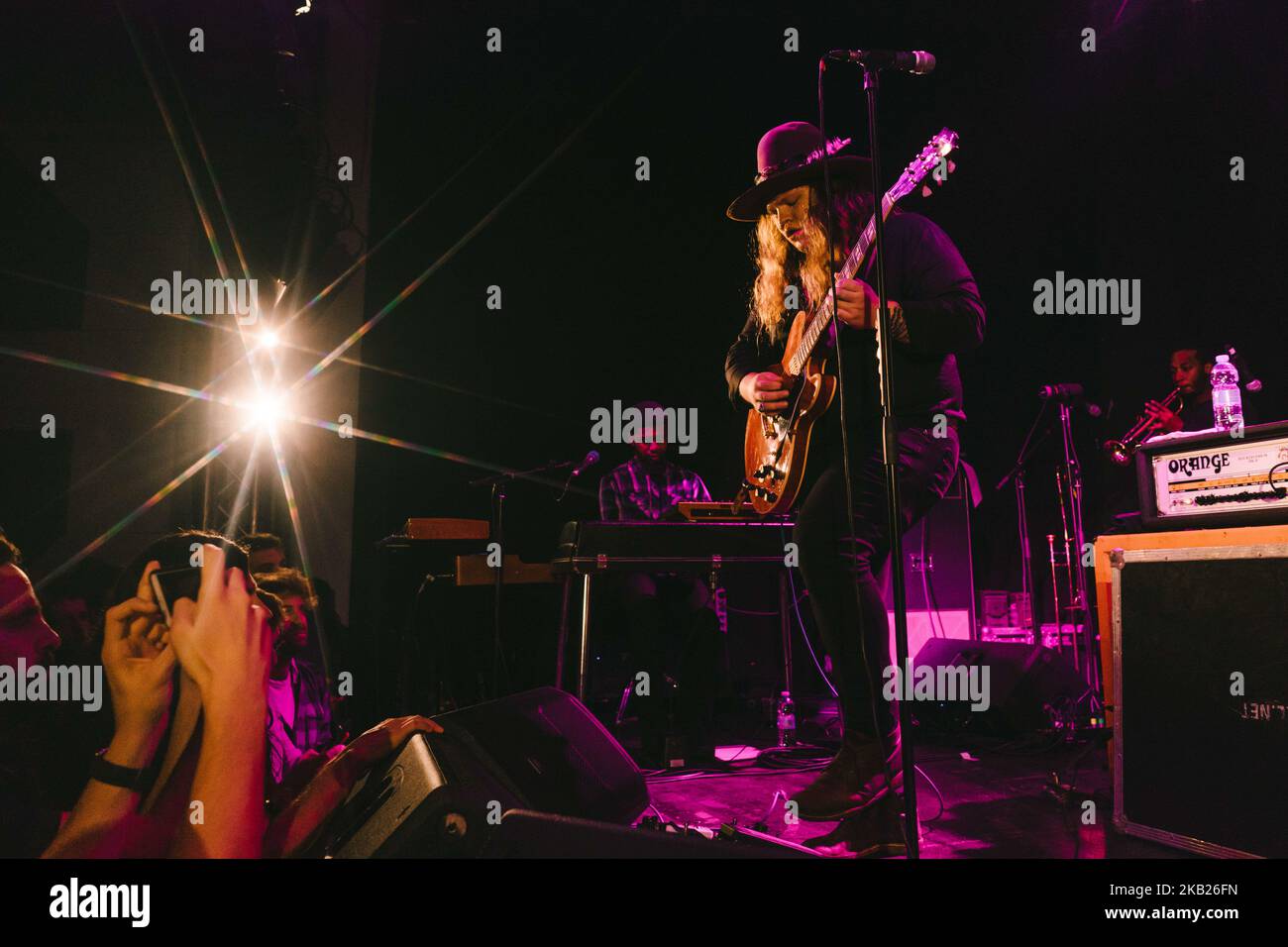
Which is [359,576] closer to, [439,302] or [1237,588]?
[439,302]

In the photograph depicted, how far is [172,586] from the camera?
4.58 feet

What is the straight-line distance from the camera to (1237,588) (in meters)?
1.95

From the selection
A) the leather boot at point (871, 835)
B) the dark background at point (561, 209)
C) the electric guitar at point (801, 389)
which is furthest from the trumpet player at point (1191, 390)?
the leather boot at point (871, 835)

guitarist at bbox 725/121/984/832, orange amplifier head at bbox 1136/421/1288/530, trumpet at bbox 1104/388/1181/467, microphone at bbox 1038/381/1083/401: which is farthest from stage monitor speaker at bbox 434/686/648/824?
trumpet at bbox 1104/388/1181/467

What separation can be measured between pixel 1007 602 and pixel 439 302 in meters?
4.85

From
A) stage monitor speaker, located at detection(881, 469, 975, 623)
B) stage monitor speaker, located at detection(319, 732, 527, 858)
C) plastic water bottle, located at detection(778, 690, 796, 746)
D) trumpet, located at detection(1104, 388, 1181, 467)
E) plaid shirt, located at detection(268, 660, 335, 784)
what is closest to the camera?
stage monitor speaker, located at detection(319, 732, 527, 858)

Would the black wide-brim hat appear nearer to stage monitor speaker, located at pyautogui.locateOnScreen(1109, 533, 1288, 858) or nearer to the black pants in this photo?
the black pants

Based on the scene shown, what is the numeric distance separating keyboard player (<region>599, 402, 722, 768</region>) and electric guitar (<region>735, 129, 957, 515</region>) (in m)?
0.85

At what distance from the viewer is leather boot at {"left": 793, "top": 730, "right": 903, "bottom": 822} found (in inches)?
84.4

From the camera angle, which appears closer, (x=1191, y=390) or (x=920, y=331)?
(x=920, y=331)

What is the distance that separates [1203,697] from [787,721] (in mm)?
2190

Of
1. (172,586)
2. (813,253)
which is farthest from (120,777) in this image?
(813,253)

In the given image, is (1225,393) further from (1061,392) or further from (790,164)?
(790,164)

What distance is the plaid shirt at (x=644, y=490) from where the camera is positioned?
17.4 feet
